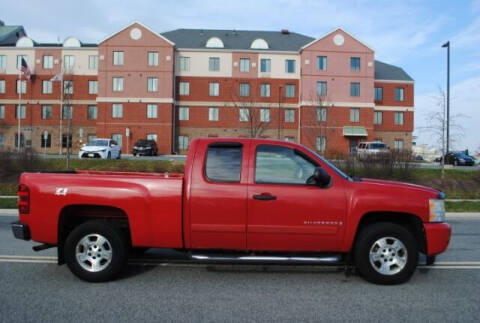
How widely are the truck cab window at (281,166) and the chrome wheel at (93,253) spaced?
86.1 inches

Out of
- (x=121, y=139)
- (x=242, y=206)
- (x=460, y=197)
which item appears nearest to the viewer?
(x=242, y=206)

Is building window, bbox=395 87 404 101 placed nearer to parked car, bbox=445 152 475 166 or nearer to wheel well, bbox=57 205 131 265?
parked car, bbox=445 152 475 166

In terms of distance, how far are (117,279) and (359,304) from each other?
3.10 meters

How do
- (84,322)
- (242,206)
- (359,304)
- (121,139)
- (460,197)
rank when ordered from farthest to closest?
(121,139)
(460,197)
(242,206)
(359,304)
(84,322)

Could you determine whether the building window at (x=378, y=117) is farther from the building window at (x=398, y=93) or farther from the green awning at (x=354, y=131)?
the green awning at (x=354, y=131)

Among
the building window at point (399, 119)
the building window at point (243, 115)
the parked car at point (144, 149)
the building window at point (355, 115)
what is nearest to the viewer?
the parked car at point (144, 149)

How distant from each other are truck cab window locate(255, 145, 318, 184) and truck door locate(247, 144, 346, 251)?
0.07 m

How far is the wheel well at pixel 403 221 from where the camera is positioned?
5.23 m

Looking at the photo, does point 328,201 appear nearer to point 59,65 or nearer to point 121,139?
point 121,139

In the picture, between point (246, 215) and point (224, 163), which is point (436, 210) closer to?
point (246, 215)

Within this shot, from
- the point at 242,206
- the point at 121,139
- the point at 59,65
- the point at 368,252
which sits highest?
the point at 59,65

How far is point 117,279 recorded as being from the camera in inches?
208

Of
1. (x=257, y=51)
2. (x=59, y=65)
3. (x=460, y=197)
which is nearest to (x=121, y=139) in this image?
(x=59, y=65)

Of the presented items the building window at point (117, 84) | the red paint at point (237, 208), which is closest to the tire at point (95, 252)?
the red paint at point (237, 208)
